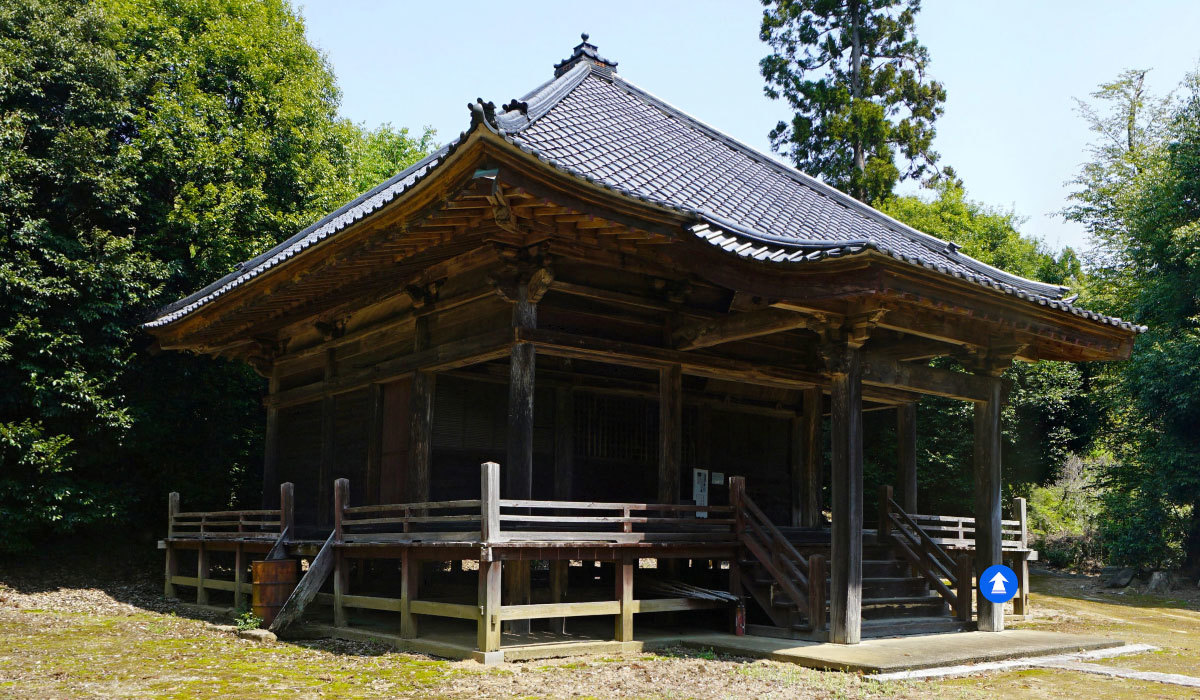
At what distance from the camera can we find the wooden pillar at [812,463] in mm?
13250

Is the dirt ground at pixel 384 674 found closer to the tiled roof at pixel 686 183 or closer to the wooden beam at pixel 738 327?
the wooden beam at pixel 738 327

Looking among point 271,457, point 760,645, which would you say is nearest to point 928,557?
point 760,645

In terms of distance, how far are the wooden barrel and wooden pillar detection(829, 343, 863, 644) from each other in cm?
613

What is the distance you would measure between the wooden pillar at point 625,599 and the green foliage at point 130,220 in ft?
36.1

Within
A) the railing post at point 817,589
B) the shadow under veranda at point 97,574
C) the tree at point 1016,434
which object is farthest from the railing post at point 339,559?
the tree at point 1016,434

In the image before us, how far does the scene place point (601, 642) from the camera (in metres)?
9.30

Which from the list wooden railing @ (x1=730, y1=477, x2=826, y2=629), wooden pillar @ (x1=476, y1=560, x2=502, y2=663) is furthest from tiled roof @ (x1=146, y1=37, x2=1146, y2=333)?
wooden pillar @ (x1=476, y1=560, x2=502, y2=663)

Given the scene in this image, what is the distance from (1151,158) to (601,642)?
22.2 metres

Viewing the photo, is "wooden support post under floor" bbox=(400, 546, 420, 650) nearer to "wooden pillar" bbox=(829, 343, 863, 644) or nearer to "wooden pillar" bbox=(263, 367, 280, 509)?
"wooden pillar" bbox=(829, 343, 863, 644)

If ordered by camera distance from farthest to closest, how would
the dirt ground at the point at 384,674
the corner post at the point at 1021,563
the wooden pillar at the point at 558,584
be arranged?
the corner post at the point at 1021,563 < the wooden pillar at the point at 558,584 < the dirt ground at the point at 384,674

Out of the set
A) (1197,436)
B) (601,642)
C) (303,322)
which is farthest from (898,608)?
(1197,436)

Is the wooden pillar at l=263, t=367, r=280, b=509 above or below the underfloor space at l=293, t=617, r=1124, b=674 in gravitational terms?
above

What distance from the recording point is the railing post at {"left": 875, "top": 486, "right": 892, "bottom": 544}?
12359 millimetres

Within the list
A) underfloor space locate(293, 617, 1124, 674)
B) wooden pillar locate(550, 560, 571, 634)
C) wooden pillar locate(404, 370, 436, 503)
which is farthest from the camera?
wooden pillar locate(404, 370, 436, 503)
